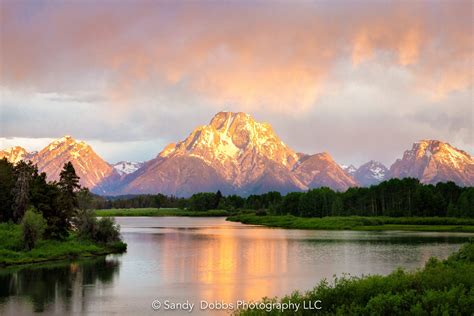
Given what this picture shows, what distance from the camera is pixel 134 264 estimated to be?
275 feet

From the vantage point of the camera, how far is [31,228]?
85438 millimetres

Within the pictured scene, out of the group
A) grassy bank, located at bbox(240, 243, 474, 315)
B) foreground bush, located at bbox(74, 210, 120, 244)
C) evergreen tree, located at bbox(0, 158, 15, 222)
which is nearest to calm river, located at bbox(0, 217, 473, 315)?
foreground bush, located at bbox(74, 210, 120, 244)

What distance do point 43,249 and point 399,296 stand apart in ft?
227

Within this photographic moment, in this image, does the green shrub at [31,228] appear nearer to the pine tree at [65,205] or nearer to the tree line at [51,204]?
the tree line at [51,204]

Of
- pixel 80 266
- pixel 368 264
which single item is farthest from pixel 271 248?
pixel 80 266

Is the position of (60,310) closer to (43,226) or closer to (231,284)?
(231,284)

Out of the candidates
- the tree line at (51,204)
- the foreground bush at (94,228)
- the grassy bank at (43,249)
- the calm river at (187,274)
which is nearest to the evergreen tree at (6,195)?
the tree line at (51,204)

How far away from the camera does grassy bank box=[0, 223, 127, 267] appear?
3253 inches

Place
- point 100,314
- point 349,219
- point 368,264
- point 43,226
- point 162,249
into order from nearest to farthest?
point 100,314 → point 368,264 → point 43,226 → point 162,249 → point 349,219

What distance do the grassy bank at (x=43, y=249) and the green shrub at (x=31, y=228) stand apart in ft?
3.18

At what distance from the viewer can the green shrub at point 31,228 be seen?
278ft

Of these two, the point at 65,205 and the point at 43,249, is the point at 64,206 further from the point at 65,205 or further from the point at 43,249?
the point at 43,249

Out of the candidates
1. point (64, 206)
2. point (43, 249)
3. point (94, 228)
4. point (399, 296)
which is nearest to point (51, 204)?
point (64, 206)

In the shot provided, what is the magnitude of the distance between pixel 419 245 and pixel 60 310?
261 feet
